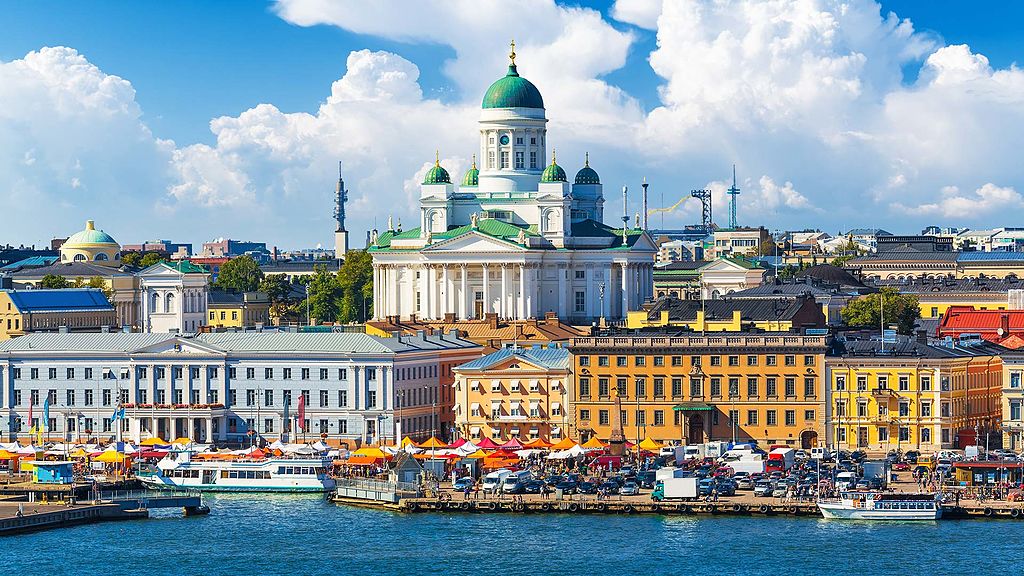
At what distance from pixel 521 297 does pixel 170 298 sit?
27.4m

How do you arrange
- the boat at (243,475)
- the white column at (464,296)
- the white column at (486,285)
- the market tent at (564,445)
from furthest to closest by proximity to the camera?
the white column at (464,296)
the white column at (486,285)
the market tent at (564,445)
the boat at (243,475)

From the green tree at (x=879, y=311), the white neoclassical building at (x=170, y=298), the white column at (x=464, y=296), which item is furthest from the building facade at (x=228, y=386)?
the white neoclassical building at (x=170, y=298)

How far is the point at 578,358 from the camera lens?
117312 millimetres

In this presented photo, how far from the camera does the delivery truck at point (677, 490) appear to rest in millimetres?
100062

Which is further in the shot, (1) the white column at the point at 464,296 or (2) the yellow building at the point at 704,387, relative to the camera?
(1) the white column at the point at 464,296

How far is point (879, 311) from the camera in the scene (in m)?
158

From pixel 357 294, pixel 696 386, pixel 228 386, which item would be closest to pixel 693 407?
pixel 696 386

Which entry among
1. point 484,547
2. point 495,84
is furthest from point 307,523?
point 495,84

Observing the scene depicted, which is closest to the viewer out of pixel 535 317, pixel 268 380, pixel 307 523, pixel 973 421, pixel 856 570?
pixel 856 570

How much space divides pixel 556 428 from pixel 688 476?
57.1 feet

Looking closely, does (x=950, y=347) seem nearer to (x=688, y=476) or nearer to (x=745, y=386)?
(x=745, y=386)

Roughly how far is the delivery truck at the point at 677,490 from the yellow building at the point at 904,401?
48.1 feet

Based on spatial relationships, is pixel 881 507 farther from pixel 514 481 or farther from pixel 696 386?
pixel 696 386

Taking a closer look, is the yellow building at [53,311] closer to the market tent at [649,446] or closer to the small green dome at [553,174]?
the small green dome at [553,174]
